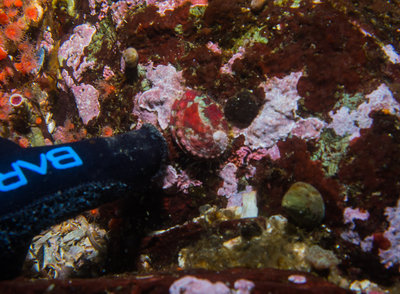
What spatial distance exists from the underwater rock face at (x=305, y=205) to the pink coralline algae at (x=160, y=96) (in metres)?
1.95

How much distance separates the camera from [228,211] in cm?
370

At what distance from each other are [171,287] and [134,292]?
1.06 ft

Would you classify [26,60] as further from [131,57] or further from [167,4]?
[167,4]

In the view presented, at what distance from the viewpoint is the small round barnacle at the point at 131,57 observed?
4023 millimetres

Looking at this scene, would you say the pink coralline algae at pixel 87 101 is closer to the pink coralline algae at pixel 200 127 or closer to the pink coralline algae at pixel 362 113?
the pink coralline algae at pixel 200 127

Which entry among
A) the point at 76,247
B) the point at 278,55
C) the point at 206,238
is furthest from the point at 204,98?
the point at 76,247

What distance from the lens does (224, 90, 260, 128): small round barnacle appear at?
358 centimetres

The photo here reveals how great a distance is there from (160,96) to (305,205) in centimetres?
243

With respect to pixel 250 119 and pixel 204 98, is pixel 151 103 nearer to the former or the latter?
pixel 204 98

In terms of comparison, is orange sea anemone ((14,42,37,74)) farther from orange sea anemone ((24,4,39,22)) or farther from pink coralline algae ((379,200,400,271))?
pink coralline algae ((379,200,400,271))

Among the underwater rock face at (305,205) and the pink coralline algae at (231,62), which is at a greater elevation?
the pink coralline algae at (231,62)

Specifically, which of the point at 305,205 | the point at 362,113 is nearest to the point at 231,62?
the point at 362,113

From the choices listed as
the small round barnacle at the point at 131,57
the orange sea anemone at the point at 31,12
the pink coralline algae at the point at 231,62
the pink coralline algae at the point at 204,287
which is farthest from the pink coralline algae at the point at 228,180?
the orange sea anemone at the point at 31,12

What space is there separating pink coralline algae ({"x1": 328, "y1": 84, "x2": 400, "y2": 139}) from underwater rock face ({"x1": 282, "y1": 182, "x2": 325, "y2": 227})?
90 centimetres
